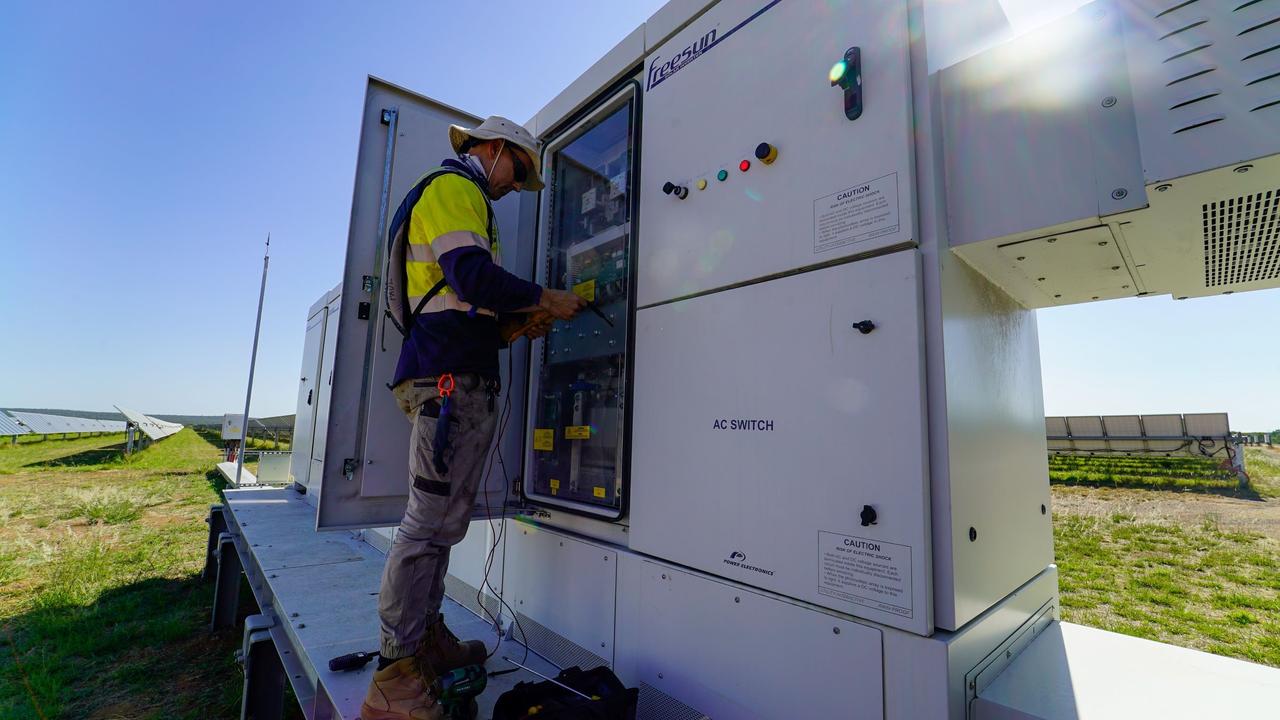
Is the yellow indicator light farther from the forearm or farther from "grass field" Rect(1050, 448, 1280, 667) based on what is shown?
"grass field" Rect(1050, 448, 1280, 667)

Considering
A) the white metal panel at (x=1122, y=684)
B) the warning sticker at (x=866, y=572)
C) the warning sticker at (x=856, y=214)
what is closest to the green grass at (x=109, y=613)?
the warning sticker at (x=866, y=572)

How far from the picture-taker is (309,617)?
7.86 ft

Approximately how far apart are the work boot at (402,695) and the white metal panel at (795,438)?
781 mm

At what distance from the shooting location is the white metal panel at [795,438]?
4.15 ft

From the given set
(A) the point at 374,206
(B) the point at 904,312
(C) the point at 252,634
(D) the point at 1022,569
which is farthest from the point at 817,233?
(C) the point at 252,634

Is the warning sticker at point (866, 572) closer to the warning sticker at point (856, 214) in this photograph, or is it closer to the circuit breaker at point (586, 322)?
the warning sticker at point (856, 214)

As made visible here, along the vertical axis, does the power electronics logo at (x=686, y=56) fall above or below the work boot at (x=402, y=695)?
above

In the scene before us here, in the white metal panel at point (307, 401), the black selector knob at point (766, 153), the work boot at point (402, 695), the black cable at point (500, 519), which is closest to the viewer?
the work boot at point (402, 695)

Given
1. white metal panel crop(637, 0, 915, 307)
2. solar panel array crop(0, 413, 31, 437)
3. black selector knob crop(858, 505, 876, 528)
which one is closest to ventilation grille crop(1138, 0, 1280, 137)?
white metal panel crop(637, 0, 915, 307)

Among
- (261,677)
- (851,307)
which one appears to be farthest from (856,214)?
(261,677)

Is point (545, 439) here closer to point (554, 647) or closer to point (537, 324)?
point (537, 324)

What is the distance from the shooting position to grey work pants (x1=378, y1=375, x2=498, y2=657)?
167cm

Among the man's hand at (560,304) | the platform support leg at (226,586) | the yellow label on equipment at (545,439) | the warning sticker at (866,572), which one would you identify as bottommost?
the platform support leg at (226,586)

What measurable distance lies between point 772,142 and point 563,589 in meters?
1.86
